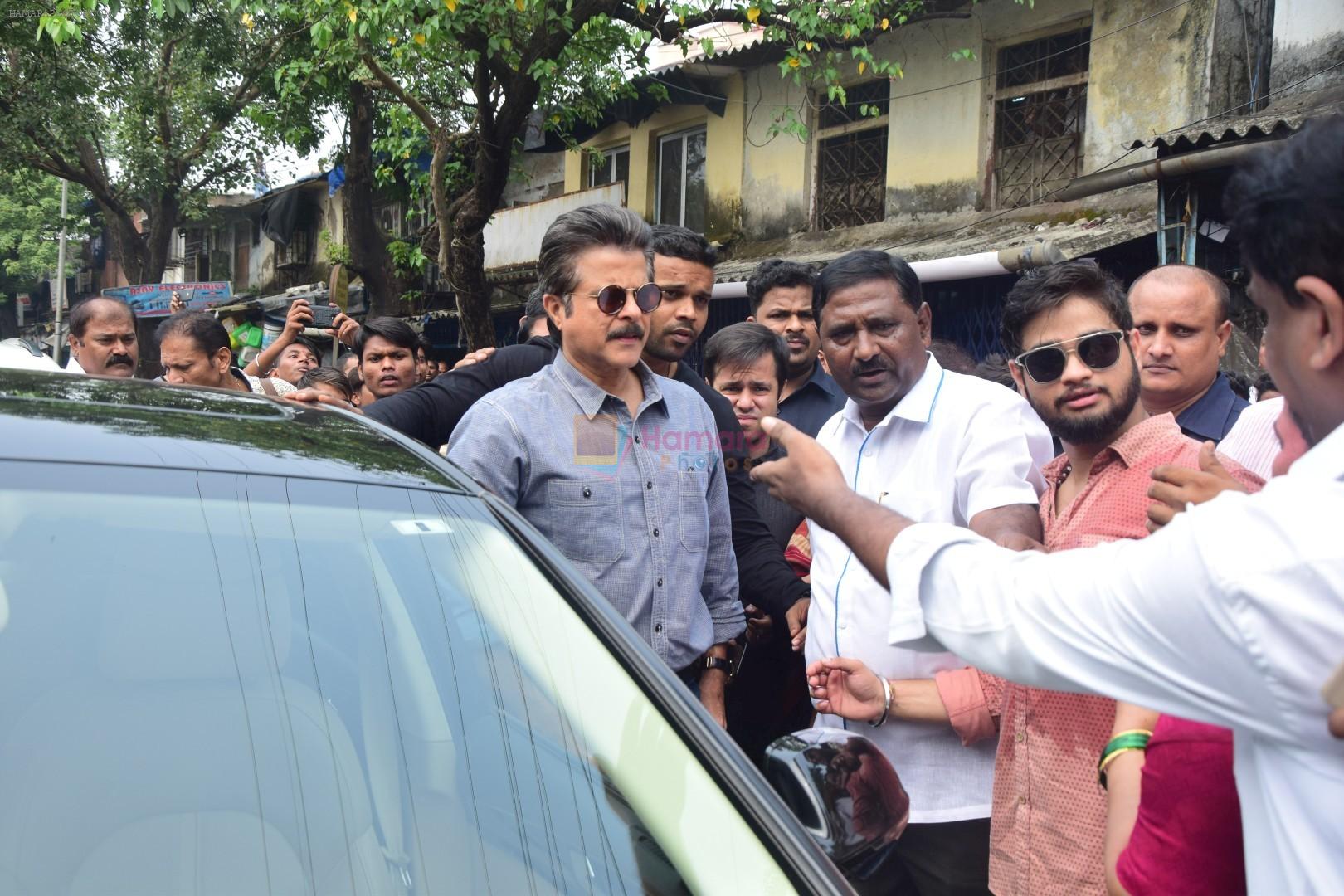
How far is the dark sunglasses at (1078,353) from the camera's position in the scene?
2.29 meters

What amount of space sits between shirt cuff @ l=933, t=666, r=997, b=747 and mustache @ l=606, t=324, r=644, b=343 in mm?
1047

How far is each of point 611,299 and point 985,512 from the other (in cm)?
98

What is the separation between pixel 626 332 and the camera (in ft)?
8.81

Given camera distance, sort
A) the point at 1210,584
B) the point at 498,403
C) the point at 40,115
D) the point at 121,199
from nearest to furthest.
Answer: the point at 1210,584 → the point at 498,403 → the point at 40,115 → the point at 121,199

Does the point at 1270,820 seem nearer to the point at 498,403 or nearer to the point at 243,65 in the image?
the point at 498,403

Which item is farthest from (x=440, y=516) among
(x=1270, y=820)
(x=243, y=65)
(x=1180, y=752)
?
(x=243, y=65)

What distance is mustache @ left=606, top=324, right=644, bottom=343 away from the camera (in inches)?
105

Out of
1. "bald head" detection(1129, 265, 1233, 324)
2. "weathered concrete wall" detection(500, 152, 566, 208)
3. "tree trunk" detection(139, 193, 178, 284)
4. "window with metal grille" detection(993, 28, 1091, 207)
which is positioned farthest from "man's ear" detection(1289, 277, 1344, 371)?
"tree trunk" detection(139, 193, 178, 284)

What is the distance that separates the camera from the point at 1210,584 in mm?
985

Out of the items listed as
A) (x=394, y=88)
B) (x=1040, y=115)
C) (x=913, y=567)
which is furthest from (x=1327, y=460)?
(x=1040, y=115)

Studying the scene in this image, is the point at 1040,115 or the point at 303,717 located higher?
the point at 1040,115

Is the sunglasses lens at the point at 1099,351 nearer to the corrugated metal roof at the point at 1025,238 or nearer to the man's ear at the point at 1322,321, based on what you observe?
the man's ear at the point at 1322,321

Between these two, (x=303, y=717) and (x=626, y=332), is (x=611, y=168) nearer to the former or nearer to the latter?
(x=626, y=332)

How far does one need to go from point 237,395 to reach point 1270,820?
5.91 feet
